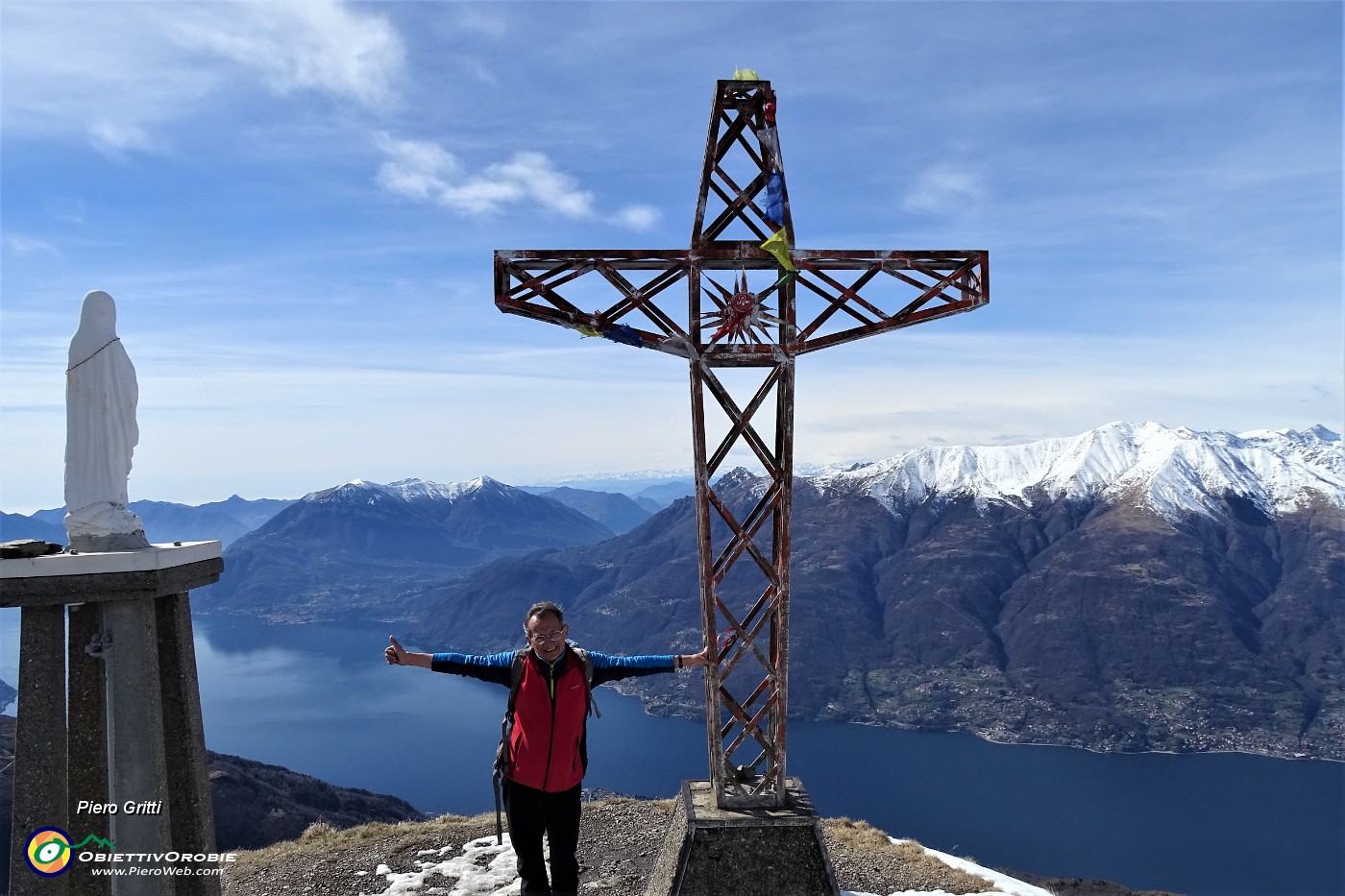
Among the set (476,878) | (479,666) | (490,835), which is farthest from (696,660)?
(490,835)

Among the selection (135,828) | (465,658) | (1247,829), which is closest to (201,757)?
(135,828)

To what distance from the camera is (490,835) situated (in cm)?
1407

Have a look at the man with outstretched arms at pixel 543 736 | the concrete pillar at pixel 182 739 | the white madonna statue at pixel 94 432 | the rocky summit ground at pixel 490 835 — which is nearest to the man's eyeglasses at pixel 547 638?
the man with outstretched arms at pixel 543 736

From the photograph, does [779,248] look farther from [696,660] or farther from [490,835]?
[490,835]

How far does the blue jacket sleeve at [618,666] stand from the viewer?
261 inches

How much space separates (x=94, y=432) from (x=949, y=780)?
16198 centimetres

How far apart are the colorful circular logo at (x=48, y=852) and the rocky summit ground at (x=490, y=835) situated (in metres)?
4.93

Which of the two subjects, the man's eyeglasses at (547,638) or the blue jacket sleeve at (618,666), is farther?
the blue jacket sleeve at (618,666)

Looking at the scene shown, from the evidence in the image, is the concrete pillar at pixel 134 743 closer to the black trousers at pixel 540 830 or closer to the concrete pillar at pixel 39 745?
the concrete pillar at pixel 39 745

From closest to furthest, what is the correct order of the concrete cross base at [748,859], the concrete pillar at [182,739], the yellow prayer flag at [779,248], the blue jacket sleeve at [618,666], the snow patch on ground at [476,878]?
the blue jacket sleeve at [618,666]
the concrete pillar at [182,739]
the yellow prayer flag at [779,248]
the concrete cross base at [748,859]
the snow patch on ground at [476,878]

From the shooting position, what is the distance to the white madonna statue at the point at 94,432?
797 cm

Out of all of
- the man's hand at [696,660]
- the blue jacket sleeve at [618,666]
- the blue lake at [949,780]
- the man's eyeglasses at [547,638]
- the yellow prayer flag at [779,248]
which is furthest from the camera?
the blue lake at [949,780]

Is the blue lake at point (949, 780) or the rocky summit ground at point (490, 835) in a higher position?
the rocky summit ground at point (490, 835)

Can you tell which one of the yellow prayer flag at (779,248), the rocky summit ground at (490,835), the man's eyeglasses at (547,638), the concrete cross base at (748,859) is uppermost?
the yellow prayer flag at (779,248)
